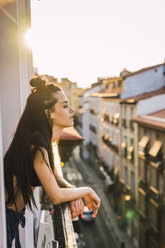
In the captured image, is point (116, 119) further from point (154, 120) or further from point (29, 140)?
point (29, 140)

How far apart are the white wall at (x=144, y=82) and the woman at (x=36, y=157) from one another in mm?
22537

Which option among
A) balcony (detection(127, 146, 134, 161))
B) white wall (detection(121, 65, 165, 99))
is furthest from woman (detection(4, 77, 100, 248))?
white wall (detection(121, 65, 165, 99))

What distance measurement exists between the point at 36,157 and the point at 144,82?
914 inches

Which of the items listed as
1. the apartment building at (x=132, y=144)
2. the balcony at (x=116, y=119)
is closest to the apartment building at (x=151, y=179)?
the apartment building at (x=132, y=144)

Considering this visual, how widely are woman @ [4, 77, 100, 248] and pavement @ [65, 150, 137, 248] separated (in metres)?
16.9

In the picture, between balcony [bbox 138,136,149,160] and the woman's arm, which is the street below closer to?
balcony [bbox 138,136,149,160]

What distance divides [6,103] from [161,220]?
52.0ft

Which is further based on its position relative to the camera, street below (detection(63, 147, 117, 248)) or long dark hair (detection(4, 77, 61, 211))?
street below (detection(63, 147, 117, 248))

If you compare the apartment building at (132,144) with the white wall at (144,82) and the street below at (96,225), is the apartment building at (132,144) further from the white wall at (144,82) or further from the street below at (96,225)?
the street below at (96,225)

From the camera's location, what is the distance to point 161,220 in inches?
664

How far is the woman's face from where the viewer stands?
1.95 metres

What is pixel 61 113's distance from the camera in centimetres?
197

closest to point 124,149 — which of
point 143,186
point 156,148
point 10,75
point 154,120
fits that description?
point 143,186

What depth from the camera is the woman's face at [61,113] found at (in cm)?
195
